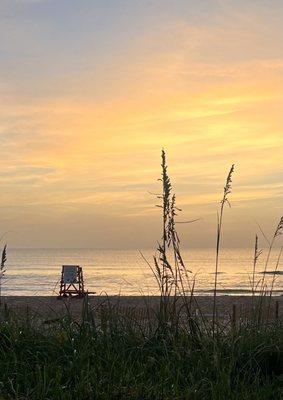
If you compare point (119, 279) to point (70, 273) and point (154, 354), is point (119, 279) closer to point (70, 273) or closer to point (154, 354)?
point (70, 273)

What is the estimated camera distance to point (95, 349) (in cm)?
434

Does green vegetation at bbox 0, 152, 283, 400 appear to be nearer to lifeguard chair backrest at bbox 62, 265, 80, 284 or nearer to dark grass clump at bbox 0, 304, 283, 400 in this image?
dark grass clump at bbox 0, 304, 283, 400

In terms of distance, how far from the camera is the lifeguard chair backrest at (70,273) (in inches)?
1237

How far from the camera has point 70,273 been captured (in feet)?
105

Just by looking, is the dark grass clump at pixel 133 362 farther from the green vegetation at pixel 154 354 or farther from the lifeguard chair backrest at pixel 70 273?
the lifeguard chair backrest at pixel 70 273

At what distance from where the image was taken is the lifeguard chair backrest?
103 feet

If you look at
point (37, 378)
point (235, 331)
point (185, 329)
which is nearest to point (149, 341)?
point (185, 329)

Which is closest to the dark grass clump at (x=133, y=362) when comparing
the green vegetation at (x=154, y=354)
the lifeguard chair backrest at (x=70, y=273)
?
the green vegetation at (x=154, y=354)

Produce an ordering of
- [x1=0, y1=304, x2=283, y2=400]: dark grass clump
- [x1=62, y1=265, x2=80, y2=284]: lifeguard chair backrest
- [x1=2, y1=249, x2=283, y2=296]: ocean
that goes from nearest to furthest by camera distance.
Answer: [x1=0, y1=304, x2=283, y2=400]: dark grass clump < [x1=62, y1=265, x2=80, y2=284]: lifeguard chair backrest < [x1=2, y1=249, x2=283, y2=296]: ocean

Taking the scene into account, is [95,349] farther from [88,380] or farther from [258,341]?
[258,341]

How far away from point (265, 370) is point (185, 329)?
2.34ft

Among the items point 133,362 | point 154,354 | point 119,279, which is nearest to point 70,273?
point 154,354

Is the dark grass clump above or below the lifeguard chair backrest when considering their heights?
below

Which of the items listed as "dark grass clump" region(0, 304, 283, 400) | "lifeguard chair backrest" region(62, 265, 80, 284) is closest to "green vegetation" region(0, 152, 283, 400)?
"dark grass clump" region(0, 304, 283, 400)
